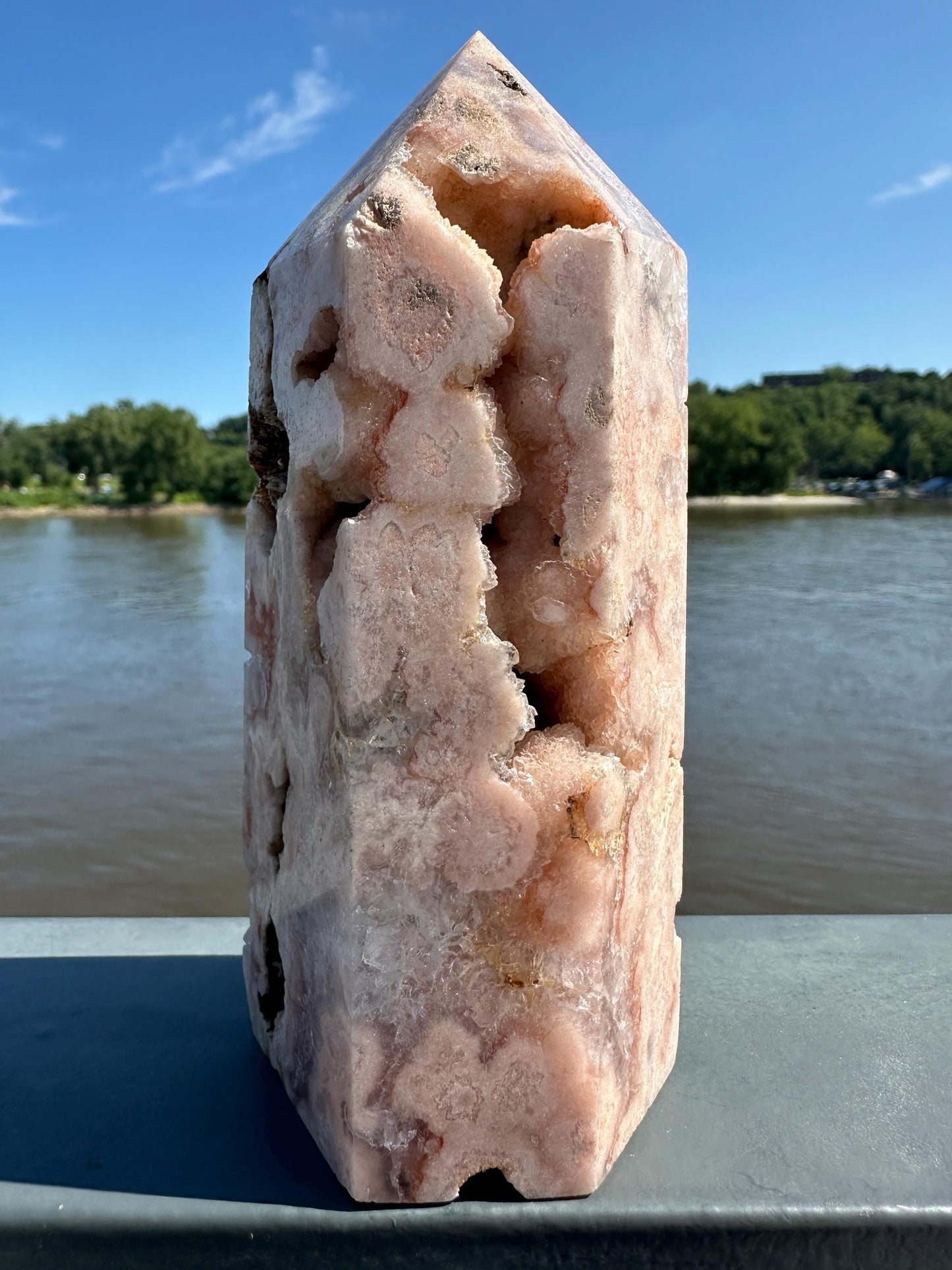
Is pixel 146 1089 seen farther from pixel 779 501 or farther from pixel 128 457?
pixel 128 457

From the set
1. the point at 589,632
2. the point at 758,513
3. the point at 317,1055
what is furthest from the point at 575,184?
the point at 758,513

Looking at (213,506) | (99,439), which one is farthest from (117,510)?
(99,439)

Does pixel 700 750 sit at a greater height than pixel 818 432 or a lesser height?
lesser

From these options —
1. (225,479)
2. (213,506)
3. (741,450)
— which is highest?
(741,450)

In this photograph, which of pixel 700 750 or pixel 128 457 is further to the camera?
pixel 128 457

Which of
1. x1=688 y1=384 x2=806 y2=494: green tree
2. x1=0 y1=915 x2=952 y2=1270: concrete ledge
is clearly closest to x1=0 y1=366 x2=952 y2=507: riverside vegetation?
x1=688 y1=384 x2=806 y2=494: green tree

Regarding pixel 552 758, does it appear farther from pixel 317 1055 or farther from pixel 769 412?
pixel 769 412

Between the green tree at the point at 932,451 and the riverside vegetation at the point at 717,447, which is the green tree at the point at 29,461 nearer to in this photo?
the riverside vegetation at the point at 717,447
